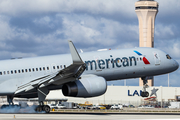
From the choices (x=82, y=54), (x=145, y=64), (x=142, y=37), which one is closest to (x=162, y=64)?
(x=145, y=64)

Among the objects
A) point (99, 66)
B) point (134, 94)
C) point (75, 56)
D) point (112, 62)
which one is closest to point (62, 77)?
point (75, 56)

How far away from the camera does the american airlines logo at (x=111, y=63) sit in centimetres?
3938

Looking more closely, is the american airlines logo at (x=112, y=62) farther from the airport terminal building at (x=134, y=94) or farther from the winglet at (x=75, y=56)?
the airport terminal building at (x=134, y=94)

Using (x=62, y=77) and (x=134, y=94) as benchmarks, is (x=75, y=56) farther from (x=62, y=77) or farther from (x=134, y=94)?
(x=134, y=94)

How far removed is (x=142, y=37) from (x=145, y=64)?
115956 mm

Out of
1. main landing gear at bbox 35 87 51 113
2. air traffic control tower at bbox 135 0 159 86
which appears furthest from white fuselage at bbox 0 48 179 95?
air traffic control tower at bbox 135 0 159 86

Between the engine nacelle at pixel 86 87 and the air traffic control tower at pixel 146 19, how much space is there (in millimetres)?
118620

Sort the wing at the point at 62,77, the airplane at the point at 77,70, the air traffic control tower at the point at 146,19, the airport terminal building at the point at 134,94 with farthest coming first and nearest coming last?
1. the air traffic control tower at the point at 146,19
2. the airport terminal building at the point at 134,94
3. the airplane at the point at 77,70
4. the wing at the point at 62,77

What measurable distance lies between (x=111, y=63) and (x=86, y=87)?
5.58 m

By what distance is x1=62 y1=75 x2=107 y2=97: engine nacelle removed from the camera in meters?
35.7

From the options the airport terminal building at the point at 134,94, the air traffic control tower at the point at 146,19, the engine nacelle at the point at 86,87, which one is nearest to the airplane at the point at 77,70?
the engine nacelle at the point at 86,87

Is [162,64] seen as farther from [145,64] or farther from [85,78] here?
[85,78]

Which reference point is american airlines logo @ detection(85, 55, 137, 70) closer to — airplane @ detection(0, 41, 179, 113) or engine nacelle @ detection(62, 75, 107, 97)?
airplane @ detection(0, 41, 179, 113)

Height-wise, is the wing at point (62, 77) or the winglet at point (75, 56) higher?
the winglet at point (75, 56)
